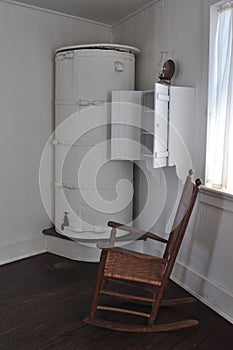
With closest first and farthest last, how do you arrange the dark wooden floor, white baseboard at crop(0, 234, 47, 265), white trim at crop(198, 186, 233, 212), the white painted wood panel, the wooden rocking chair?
the dark wooden floor → the wooden rocking chair → white trim at crop(198, 186, 233, 212) → the white painted wood panel → white baseboard at crop(0, 234, 47, 265)

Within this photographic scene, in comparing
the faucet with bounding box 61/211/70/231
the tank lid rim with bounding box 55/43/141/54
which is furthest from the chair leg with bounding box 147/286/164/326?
the tank lid rim with bounding box 55/43/141/54

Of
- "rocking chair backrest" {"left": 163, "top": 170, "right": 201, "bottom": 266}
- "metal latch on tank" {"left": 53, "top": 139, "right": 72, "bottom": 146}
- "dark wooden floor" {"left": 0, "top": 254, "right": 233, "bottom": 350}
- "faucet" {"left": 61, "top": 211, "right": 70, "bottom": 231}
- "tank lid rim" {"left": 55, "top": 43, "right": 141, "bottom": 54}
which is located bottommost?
"dark wooden floor" {"left": 0, "top": 254, "right": 233, "bottom": 350}

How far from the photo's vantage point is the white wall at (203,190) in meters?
2.47

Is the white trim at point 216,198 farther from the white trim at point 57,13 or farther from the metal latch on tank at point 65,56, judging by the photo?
the white trim at point 57,13

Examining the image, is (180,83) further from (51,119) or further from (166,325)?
Answer: (166,325)

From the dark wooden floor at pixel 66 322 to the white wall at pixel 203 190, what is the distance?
0.14m

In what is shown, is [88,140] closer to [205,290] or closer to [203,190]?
[203,190]

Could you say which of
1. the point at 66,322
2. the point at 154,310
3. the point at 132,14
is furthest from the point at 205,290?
the point at 132,14

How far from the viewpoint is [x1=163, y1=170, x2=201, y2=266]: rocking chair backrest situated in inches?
89.3

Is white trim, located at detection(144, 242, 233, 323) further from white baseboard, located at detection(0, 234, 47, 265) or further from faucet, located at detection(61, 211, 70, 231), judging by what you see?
A: white baseboard, located at detection(0, 234, 47, 265)

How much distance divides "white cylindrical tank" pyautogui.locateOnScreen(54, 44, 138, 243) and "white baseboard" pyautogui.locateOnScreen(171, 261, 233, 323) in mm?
790

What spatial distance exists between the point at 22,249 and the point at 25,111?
1.29m

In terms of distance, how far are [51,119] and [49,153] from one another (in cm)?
33

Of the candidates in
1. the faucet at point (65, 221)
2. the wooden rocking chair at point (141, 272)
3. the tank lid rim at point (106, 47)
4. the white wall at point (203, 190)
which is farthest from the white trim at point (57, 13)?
the wooden rocking chair at point (141, 272)
